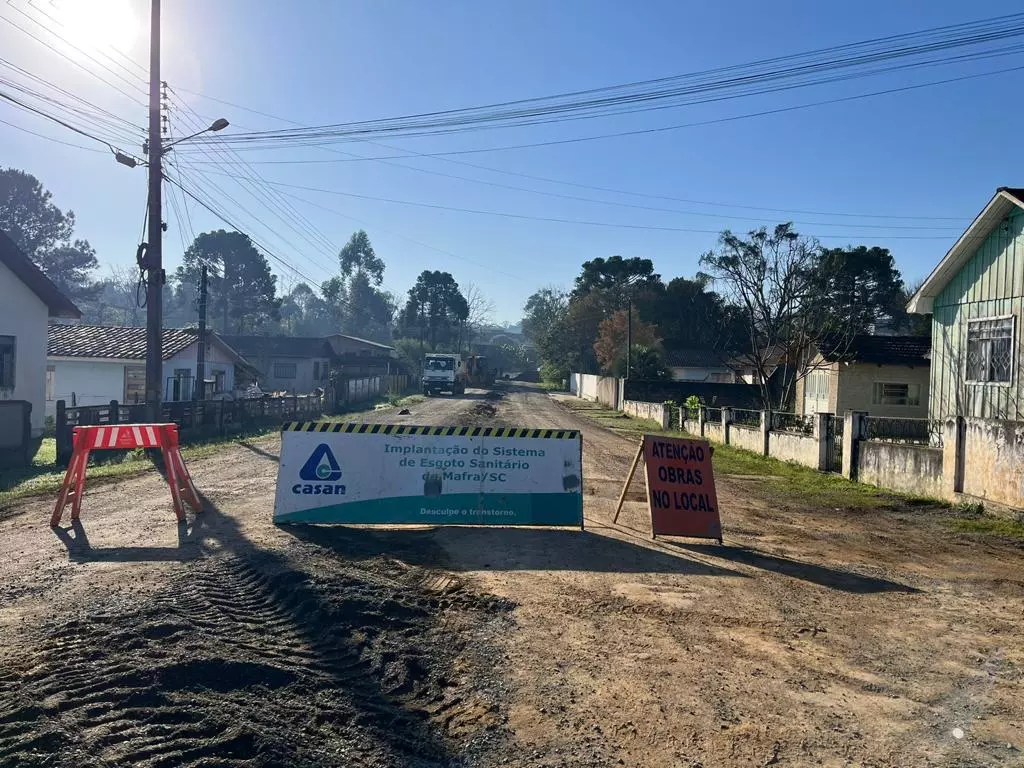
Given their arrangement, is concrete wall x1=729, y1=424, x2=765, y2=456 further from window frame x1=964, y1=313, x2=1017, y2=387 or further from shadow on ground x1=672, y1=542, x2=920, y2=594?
shadow on ground x1=672, y1=542, x2=920, y2=594

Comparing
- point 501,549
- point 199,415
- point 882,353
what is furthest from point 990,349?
point 199,415

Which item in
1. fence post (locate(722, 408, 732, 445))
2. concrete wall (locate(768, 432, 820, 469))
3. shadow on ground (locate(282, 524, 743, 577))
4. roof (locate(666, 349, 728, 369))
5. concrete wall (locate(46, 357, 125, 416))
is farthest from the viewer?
roof (locate(666, 349, 728, 369))

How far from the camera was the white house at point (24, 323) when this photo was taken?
2231 centimetres

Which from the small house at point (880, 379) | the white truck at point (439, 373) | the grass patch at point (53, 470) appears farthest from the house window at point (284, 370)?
the small house at point (880, 379)

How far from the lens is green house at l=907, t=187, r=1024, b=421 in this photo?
51.3ft

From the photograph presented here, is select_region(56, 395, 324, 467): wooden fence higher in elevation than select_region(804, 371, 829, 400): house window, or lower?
lower

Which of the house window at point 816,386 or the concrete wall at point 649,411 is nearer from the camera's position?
the house window at point 816,386

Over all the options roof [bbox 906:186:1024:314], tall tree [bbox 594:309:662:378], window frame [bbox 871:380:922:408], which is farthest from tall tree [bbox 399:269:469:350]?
roof [bbox 906:186:1024:314]

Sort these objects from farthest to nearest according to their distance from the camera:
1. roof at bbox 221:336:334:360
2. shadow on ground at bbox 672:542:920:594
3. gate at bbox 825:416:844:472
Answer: roof at bbox 221:336:334:360 < gate at bbox 825:416:844:472 < shadow on ground at bbox 672:542:920:594

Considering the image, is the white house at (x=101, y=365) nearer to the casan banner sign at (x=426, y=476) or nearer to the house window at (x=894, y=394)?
the casan banner sign at (x=426, y=476)

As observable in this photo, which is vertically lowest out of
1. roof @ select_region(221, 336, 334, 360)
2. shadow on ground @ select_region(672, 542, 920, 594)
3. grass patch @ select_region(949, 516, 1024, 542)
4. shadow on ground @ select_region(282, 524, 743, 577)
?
shadow on ground @ select_region(672, 542, 920, 594)

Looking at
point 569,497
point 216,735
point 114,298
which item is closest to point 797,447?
point 569,497

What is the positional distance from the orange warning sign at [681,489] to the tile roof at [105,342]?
24227mm

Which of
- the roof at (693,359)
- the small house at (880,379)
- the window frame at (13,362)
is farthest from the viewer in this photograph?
the roof at (693,359)
